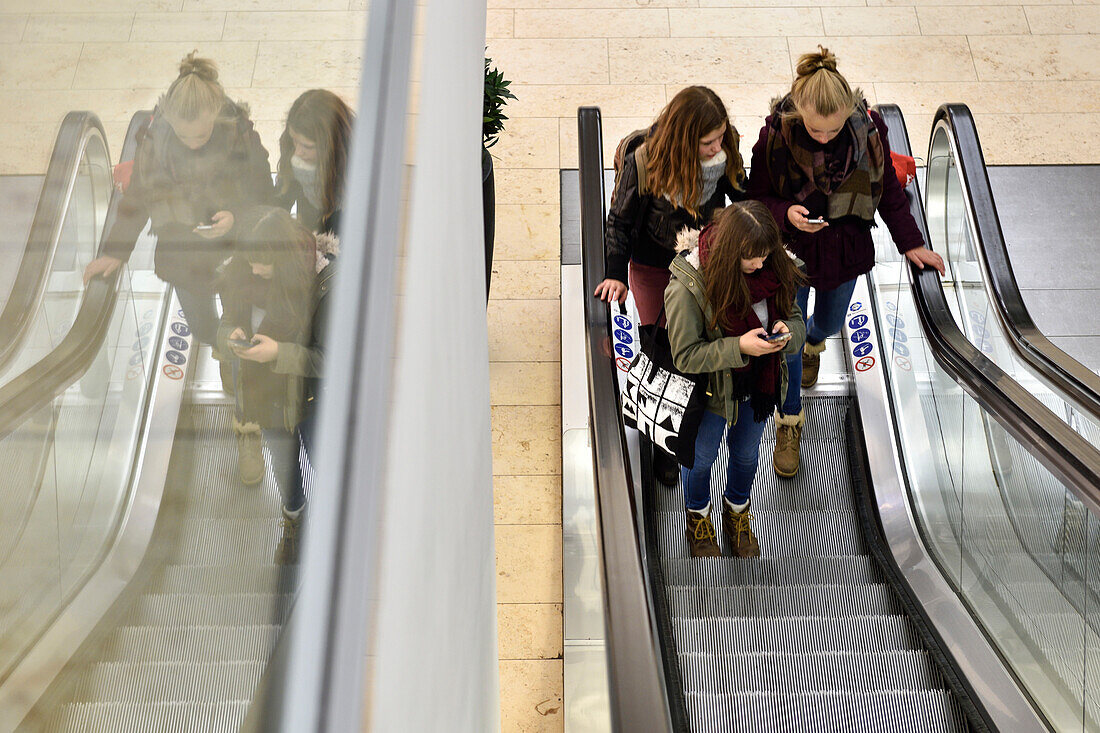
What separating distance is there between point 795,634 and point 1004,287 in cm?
159

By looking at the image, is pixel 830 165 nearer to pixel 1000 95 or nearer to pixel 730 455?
pixel 730 455

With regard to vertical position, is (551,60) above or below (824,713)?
above

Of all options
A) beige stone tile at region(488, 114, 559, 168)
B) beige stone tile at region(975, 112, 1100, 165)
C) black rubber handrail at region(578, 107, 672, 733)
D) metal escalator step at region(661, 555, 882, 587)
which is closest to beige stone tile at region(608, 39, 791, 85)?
beige stone tile at region(488, 114, 559, 168)

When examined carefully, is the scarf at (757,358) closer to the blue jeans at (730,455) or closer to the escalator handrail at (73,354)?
the blue jeans at (730,455)

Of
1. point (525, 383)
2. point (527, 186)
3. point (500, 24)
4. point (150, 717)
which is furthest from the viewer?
point (500, 24)

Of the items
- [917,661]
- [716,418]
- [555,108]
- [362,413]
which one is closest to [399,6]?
[362,413]

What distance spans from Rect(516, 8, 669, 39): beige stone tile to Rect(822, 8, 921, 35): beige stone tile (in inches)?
50.4

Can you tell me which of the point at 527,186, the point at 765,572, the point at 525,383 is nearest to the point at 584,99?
the point at 527,186

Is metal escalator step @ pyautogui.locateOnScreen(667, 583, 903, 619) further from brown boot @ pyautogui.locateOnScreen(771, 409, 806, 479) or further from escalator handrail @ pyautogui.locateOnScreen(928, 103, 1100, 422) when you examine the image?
escalator handrail @ pyautogui.locateOnScreen(928, 103, 1100, 422)

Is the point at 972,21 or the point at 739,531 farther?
the point at 972,21

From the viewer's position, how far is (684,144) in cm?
317

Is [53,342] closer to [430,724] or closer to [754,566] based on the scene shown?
[430,724]

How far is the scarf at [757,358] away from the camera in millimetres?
3049

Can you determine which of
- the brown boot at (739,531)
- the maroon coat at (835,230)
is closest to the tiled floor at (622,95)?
the brown boot at (739,531)
